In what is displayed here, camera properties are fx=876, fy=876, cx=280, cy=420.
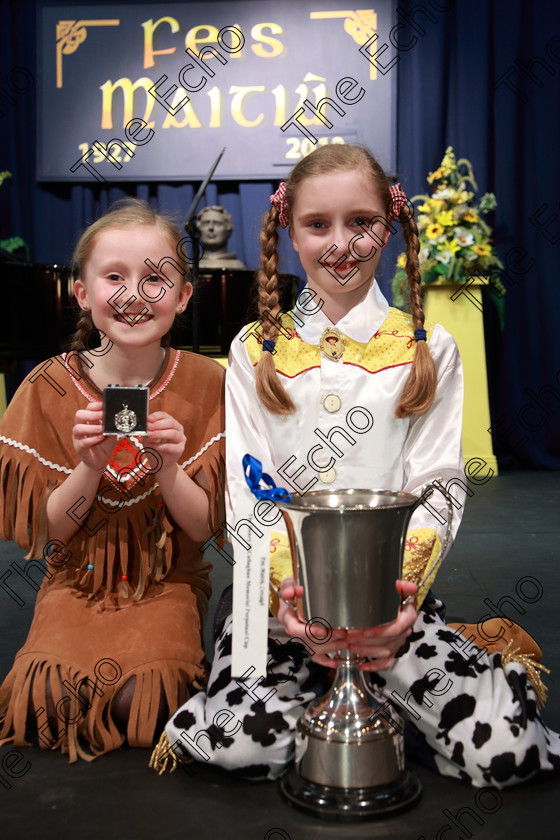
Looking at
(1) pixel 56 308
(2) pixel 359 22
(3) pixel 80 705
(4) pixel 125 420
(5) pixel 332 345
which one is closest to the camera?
(4) pixel 125 420

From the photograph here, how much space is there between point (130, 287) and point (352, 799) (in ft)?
3.36

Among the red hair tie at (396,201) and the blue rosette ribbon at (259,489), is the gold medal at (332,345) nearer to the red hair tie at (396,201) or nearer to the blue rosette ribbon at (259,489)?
the red hair tie at (396,201)

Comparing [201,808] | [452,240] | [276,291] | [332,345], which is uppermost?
[452,240]

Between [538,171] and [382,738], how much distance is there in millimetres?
5111

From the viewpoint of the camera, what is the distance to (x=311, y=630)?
4.50 feet

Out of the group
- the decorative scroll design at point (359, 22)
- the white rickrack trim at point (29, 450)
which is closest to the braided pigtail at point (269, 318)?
the white rickrack trim at point (29, 450)

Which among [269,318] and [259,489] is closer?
[259,489]

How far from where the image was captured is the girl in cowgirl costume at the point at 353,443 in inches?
58.6

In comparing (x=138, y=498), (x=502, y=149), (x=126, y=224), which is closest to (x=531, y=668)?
(x=138, y=498)

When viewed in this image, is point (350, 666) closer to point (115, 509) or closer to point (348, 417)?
point (348, 417)

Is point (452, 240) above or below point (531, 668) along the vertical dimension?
above

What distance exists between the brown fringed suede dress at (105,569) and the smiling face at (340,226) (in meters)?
0.37

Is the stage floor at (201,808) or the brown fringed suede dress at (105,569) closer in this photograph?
the stage floor at (201,808)

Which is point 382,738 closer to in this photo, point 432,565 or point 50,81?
point 432,565
